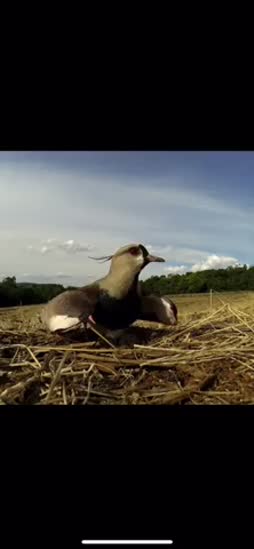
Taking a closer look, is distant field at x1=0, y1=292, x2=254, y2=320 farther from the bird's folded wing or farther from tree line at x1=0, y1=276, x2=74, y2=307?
the bird's folded wing

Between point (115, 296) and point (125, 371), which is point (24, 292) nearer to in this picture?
point (115, 296)

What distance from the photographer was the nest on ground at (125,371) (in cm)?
195

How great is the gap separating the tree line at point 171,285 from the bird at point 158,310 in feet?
0.12

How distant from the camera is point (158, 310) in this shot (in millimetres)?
2227

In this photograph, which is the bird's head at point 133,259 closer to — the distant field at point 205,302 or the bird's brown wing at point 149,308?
the bird's brown wing at point 149,308

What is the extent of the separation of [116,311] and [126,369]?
0.24 m
